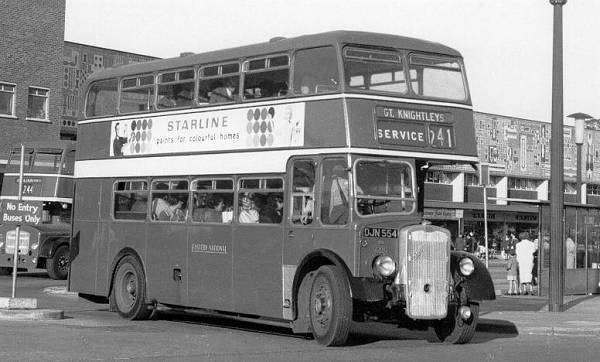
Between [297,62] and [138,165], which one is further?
[138,165]

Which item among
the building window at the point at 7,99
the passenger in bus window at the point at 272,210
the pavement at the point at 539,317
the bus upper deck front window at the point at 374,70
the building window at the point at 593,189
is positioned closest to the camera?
the bus upper deck front window at the point at 374,70

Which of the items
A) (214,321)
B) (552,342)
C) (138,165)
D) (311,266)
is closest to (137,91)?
(138,165)

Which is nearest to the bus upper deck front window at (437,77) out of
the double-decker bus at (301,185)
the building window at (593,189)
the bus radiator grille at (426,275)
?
the double-decker bus at (301,185)

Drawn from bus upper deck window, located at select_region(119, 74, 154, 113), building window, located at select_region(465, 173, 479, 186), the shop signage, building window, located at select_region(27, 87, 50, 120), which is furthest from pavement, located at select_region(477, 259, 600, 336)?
building window, located at select_region(465, 173, 479, 186)

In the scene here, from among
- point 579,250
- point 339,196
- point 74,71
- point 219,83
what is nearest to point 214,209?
Answer: point 219,83

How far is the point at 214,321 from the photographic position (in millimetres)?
19000

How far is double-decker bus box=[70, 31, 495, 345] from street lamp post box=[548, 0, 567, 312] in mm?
5398

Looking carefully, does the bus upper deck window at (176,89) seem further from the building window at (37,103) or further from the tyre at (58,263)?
the building window at (37,103)

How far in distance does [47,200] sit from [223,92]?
14.1m

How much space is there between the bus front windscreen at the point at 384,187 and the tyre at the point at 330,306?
97 cm

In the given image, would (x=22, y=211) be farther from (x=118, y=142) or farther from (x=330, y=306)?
(x=330, y=306)

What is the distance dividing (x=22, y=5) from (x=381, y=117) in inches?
1325

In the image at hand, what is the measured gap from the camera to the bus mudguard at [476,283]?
49.0ft

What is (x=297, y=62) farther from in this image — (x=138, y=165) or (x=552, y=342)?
(x=552, y=342)
